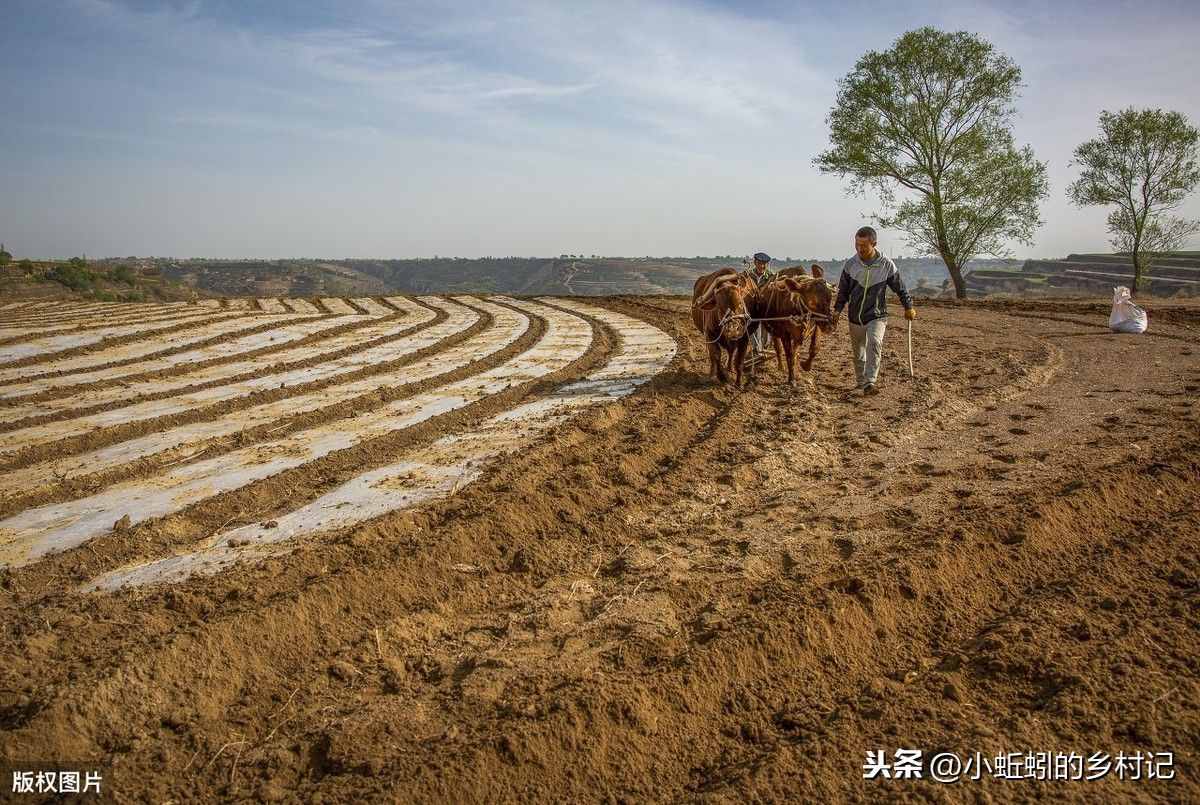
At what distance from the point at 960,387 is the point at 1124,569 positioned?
5.22 metres

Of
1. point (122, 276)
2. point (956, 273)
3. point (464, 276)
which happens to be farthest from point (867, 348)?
point (464, 276)

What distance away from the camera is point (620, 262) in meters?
68.9

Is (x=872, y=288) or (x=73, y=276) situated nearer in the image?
(x=872, y=288)

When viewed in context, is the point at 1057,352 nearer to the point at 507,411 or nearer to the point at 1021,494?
the point at 1021,494

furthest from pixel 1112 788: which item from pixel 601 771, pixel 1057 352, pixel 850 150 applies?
pixel 850 150

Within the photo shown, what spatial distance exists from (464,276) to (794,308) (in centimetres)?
6563

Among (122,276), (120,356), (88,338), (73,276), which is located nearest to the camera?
Result: (120,356)

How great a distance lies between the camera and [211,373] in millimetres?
10828

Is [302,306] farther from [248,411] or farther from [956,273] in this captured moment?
[956,273]

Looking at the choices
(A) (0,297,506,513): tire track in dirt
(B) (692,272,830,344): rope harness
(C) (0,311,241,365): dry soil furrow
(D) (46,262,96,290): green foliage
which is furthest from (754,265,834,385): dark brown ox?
(D) (46,262,96,290): green foliage

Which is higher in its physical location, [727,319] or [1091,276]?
[1091,276]

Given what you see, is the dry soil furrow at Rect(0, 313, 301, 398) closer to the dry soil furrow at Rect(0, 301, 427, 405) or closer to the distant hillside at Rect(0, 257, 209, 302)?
the dry soil furrow at Rect(0, 301, 427, 405)

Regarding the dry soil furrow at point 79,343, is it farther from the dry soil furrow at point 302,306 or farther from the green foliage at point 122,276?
the green foliage at point 122,276

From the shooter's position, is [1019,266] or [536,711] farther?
[1019,266]
